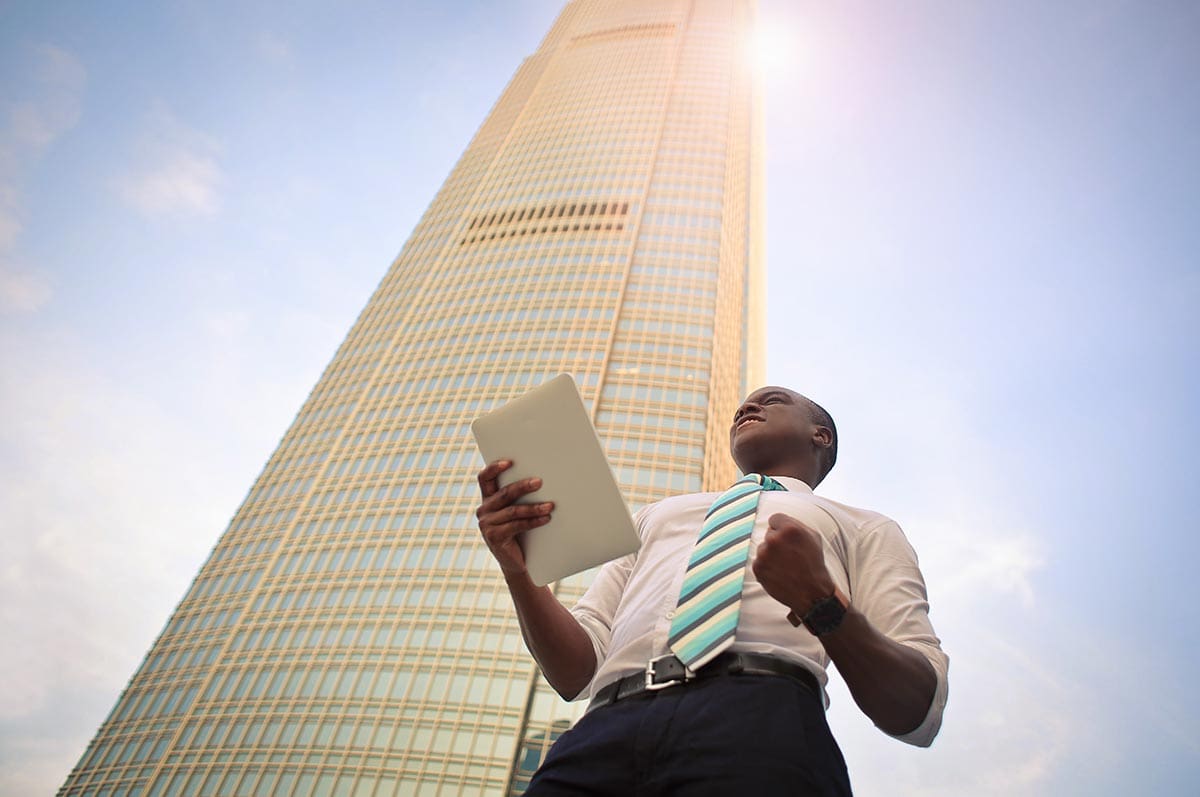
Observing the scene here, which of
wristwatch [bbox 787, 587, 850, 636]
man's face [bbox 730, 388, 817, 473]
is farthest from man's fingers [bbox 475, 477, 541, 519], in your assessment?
man's face [bbox 730, 388, 817, 473]

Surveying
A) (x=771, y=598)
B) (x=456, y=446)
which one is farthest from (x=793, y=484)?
(x=456, y=446)

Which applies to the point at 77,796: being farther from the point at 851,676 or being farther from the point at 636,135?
the point at 636,135

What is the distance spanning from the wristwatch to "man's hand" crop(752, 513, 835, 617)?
0.01 metres

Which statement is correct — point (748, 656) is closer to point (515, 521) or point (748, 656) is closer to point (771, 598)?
point (771, 598)

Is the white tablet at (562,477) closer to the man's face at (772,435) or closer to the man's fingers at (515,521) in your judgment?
the man's fingers at (515,521)

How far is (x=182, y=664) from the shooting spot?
46.8 meters

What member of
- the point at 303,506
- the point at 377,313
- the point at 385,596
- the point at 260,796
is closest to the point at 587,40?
the point at 377,313

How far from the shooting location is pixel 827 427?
11.4 feet

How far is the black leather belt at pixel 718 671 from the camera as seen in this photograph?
6.35 ft

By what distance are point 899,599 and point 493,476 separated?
1.35 m

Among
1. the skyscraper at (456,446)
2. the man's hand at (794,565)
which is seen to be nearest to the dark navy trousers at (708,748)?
the man's hand at (794,565)

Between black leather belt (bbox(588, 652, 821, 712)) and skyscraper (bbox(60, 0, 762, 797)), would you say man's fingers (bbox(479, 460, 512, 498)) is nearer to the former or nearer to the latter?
black leather belt (bbox(588, 652, 821, 712))

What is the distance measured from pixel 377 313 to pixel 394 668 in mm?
34795

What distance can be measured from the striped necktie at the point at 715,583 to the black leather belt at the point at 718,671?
37mm
